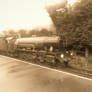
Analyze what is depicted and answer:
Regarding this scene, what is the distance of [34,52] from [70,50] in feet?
10.9

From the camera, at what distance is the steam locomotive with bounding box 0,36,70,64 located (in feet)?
23.1

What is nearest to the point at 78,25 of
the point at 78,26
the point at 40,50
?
the point at 78,26

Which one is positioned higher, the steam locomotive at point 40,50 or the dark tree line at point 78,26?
the dark tree line at point 78,26

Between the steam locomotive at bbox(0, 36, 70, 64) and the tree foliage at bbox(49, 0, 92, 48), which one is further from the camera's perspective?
the steam locomotive at bbox(0, 36, 70, 64)

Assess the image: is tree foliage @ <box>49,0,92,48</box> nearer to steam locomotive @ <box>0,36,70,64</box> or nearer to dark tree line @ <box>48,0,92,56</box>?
dark tree line @ <box>48,0,92,56</box>

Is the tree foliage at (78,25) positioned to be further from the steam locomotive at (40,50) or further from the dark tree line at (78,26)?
the steam locomotive at (40,50)

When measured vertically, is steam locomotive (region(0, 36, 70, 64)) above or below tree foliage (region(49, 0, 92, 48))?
below

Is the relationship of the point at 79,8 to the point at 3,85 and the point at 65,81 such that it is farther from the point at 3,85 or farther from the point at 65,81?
the point at 3,85

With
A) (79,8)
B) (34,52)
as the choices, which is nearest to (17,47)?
(34,52)

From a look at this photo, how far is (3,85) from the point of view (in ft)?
14.8

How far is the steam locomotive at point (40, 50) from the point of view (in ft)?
23.1

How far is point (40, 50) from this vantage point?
8555 mm

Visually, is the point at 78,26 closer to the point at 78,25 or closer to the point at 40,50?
the point at 78,25

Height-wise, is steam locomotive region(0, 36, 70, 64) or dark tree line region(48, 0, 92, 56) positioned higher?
dark tree line region(48, 0, 92, 56)
